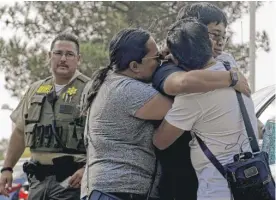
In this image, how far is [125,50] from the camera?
9.79ft

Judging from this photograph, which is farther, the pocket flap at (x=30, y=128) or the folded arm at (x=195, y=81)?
the pocket flap at (x=30, y=128)

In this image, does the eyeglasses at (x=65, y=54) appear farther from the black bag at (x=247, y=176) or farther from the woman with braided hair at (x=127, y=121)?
the black bag at (x=247, y=176)

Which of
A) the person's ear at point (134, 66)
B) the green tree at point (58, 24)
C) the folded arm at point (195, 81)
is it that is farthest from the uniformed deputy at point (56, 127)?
the green tree at point (58, 24)

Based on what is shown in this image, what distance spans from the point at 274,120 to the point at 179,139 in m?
1.08

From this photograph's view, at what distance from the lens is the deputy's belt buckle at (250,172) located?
2.71 metres

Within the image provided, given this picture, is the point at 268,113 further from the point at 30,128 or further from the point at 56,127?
the point at 30,128

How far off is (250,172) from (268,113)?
1378 millimetres

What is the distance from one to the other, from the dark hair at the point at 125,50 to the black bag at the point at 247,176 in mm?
538

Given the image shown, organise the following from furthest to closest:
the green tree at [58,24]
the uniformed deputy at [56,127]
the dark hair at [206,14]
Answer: the green tree at [58,24]
the uniformed deputy at [56,127]
the dark hair at [206,14]

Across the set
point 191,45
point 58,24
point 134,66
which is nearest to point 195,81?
point 191,45

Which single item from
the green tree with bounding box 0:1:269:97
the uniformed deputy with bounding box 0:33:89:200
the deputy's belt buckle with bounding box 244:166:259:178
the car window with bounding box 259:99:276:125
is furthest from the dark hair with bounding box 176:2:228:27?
the green tree with bounding box 0:1:269:97

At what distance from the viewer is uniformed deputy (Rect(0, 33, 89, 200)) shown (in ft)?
13.4

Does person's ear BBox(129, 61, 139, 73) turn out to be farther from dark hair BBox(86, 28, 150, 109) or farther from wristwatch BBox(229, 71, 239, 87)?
wristwatch BBox(229, 71, 239, 87)

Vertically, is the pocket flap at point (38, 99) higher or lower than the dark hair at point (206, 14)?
lower
